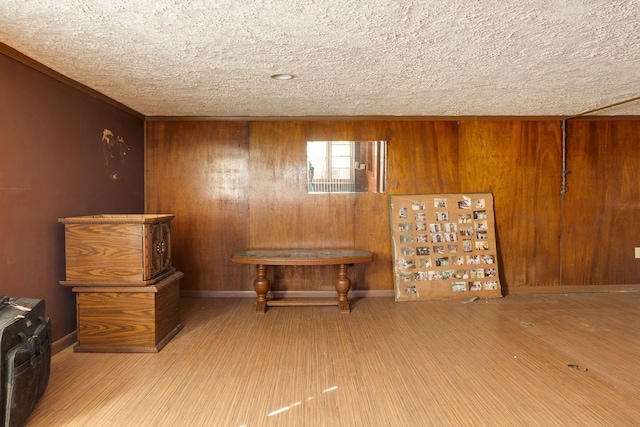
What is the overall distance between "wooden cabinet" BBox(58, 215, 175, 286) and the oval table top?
1.16 meters

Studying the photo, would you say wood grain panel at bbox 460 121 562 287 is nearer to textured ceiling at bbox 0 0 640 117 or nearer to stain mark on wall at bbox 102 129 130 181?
textured ceiling at bbox 0 0 640 117

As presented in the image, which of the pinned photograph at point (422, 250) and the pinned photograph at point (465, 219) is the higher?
the pinned photograph at point (465, 219)

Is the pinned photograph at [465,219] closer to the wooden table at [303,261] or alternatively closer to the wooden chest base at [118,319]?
the wooden table at [303,261]

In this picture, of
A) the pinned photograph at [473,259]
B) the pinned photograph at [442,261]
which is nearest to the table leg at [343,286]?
the pinned photograph at [442,261]

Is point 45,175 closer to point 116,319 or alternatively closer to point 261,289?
point 116,319

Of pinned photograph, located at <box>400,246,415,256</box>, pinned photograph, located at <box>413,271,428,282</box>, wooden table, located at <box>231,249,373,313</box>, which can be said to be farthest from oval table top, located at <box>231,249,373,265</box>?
pinned photograph, located at <box>413,271,428,282</box>

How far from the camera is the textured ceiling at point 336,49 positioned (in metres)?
1.95

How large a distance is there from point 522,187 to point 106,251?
4.44 metres

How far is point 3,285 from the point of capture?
246cm

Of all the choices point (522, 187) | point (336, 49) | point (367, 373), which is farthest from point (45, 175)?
point (522, 187)

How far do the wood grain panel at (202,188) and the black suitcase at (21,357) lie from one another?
2290mm

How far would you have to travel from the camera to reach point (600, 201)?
4.74 m

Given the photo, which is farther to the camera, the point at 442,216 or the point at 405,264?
the point at 442,216

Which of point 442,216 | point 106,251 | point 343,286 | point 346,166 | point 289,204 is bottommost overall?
point 343,286
